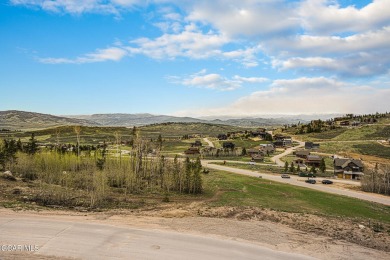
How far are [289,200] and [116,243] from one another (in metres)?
33.2

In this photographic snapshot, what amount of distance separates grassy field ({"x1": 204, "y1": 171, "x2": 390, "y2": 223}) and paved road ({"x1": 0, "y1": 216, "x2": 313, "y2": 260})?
16.5m

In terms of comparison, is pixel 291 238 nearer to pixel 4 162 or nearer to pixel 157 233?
pixel 157 233

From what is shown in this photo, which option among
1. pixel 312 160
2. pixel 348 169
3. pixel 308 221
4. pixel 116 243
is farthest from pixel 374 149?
pixel 116 243

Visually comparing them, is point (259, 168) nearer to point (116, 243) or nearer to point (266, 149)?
point (266, 149)

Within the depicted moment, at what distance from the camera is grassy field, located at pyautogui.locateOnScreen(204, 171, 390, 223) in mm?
42094

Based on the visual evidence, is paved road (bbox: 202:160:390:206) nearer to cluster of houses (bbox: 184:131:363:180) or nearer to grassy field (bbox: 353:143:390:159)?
cluster of houses (bbox: 184:131:363:180)

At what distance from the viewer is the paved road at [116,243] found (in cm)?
2289

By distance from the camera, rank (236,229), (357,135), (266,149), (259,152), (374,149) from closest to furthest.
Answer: (236,229) → (374,149) → (259,152) → (266,149) → (357,135)

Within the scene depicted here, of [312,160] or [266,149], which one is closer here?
[312,160]

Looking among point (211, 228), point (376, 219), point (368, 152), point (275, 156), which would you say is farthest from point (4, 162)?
point (368, 152)

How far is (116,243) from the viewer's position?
968 inches

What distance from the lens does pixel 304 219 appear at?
3484 cm

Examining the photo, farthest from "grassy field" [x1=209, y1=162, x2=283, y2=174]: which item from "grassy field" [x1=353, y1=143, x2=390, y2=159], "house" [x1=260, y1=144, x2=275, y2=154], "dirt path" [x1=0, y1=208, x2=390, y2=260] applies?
"dirt path" [x1=0, y1=208, x2=390, y2=260]

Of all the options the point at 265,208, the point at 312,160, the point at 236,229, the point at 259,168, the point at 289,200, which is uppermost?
the point at 236,229
